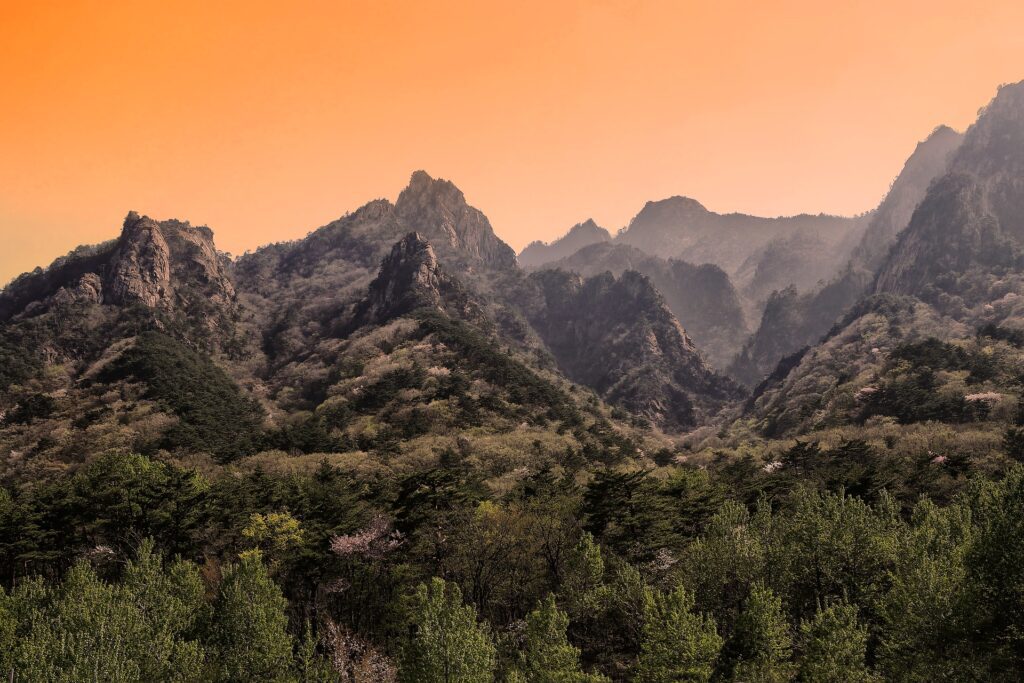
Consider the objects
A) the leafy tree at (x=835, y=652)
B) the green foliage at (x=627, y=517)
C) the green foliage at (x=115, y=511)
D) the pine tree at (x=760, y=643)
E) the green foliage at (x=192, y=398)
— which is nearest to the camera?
the leafy tree at (x=835, y=652)

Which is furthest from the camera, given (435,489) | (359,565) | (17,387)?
(17,387)

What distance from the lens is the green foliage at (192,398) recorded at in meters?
132

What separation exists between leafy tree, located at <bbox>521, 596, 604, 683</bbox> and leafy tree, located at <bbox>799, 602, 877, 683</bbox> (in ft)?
51.0

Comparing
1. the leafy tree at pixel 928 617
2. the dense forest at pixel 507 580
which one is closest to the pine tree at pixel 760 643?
the dense forest at pixel 507 580

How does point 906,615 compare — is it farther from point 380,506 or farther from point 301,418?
point 301,418

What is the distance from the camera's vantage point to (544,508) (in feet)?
242

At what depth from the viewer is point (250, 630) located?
51.6 meters

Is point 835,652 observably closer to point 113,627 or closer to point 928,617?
point 928,617

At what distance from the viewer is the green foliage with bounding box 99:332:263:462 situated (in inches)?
5212

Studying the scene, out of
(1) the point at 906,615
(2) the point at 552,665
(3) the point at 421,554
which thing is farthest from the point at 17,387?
(1) the point at 906,615

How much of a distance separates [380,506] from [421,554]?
36.1 feet

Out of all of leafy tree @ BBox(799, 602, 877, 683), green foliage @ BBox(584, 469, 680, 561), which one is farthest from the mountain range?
green foliage @ BBox(584, 469, 680, 561)

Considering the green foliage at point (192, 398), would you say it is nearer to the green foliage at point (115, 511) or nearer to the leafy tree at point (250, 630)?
the green foliage at point (115, 511)

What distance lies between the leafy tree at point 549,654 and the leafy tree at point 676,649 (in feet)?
14.4
